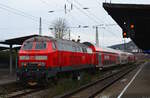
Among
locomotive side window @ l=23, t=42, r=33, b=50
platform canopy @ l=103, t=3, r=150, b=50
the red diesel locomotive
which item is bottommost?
the red diesel locomotive

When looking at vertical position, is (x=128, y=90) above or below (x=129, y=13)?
below

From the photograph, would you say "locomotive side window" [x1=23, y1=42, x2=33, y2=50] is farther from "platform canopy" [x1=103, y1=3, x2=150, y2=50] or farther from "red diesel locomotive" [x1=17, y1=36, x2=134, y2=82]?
"platform canopy" [x1=103, y1=3, x2=150, y2=50]

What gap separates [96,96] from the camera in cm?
1533

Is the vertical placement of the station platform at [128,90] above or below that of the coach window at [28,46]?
below

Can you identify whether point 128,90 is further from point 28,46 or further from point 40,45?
point 28,46

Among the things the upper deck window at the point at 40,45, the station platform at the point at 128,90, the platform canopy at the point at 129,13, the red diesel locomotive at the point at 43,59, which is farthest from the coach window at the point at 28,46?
the platform canopy at the point at 129,13

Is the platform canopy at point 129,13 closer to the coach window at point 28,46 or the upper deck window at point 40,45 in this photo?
the upper deck window at point 40,45

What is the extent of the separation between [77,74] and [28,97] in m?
9.62

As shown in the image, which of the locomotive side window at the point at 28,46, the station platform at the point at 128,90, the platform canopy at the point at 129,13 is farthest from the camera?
the platform canopy at the point at 129,13

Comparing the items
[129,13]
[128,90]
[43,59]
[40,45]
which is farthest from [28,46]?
[129,13]

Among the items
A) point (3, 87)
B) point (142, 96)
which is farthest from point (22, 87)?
point (142, 96)

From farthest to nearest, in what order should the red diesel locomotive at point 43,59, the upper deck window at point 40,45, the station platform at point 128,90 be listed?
the upper deck window at point 40,45, the red diesel locomotive at point 43,59, the station platform at point 128,90

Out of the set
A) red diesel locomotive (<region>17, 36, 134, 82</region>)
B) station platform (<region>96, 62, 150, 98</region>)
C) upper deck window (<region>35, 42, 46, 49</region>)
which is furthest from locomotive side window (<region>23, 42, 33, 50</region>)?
station platform (<region>96, 62, 150, 98</region>)

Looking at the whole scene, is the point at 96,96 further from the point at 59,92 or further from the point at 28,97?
the point at 28,97
